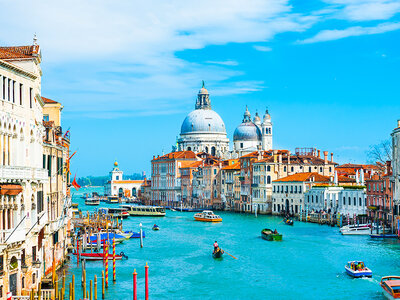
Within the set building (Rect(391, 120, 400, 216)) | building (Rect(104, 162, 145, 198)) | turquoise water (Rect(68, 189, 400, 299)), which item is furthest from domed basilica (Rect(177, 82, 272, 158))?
building (Rect(391, 120, 400, 216))

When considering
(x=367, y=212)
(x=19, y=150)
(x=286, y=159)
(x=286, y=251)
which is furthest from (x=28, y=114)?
(x=286, y=159)

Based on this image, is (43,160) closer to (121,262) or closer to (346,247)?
(121,262)

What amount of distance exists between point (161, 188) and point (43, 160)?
74465mm

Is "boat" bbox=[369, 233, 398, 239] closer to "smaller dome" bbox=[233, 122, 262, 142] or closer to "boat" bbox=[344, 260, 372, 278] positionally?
"boat" bbox=[344, 260, 372, 278]

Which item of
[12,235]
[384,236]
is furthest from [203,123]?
[12,235]

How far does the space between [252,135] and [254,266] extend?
67.8 m

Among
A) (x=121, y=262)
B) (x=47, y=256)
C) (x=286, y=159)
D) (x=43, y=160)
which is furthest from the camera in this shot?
(x=286, y=159)

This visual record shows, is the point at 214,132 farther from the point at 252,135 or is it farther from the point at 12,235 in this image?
the point at 12,235

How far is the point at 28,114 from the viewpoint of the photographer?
57.8 feet

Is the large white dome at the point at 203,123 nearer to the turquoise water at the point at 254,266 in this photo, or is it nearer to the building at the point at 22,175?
the turquoise water at the point at 254,266

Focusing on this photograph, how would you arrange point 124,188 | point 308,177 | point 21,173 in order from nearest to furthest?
point 21,173
point 308,177
point 124,188

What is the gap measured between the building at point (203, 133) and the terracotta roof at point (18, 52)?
277 ft

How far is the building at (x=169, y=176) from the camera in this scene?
89.9 m

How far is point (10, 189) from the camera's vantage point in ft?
52.0
